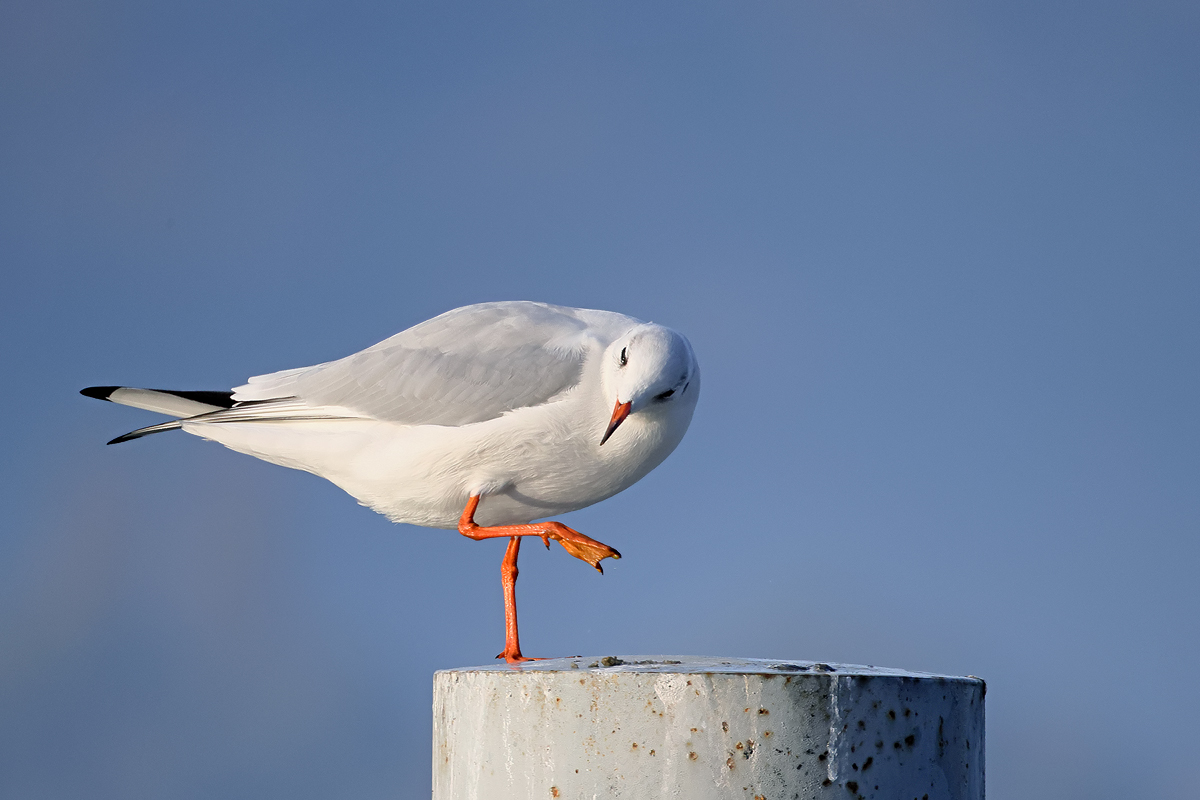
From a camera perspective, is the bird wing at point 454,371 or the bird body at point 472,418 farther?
the bird wing at point 454,371

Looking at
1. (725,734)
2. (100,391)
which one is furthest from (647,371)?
(100,391)

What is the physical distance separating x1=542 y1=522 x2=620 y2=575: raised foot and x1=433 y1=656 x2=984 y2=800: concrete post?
1787mm

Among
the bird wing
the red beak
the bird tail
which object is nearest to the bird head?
the red beak

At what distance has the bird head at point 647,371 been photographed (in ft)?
20.6

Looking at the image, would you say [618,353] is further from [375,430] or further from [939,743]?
[939,743]

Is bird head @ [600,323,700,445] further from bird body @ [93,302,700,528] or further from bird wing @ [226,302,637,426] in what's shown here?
bird wing @ [226,302,637,426]

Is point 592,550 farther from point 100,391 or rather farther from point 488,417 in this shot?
point 100,391

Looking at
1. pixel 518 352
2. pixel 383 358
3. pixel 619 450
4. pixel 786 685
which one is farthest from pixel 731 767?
pixel 383 358

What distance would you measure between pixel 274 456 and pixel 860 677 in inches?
175

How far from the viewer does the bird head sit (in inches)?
248

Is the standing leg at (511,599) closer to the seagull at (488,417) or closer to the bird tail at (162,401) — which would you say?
the seagull at (488,417)

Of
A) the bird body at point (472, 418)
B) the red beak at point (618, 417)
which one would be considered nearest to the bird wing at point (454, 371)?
the bird body at point (472, 418)

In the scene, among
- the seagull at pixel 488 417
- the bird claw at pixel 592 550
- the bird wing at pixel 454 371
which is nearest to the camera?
the bird claw at pixel 592 550

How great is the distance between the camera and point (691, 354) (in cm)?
670
